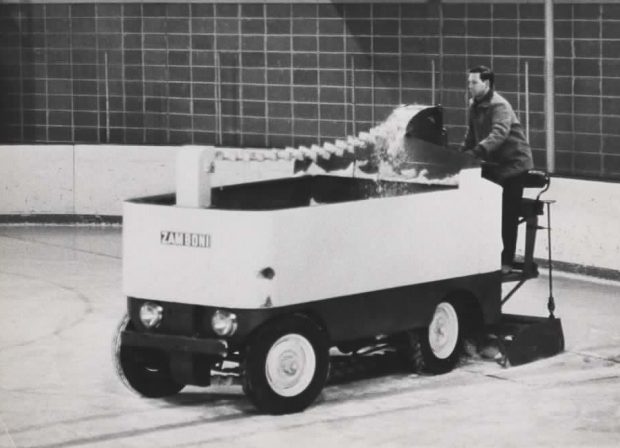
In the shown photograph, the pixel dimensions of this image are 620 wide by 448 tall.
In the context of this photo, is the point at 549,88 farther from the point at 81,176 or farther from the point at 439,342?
the point at 81,176

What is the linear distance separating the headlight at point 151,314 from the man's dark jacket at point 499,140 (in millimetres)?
2767

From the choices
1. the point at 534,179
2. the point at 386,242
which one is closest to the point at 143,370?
the point at 386,242

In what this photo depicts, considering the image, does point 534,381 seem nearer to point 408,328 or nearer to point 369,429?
point 408,328

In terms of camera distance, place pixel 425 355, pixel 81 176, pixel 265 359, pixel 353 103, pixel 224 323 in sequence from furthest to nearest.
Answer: pixel 81 176 < pixel 353 103 < pixel 425 355 < pixel 224 323 < pixel 265 359

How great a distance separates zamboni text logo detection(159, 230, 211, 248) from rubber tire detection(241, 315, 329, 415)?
0.58 meters

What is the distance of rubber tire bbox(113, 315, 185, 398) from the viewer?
926 cm

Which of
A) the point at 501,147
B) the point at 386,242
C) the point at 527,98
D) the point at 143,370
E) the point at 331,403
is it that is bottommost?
the point at 331,403

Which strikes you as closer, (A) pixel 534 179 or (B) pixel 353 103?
(A) pixel 534 179

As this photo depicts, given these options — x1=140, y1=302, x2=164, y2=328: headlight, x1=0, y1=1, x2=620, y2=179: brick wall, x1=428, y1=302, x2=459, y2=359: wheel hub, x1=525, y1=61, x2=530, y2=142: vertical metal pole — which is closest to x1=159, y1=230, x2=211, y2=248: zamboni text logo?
x1=140, y1=302, x2=164, y2=328: headlight

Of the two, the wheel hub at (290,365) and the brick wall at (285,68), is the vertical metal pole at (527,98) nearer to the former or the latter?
the brick wall at (285,68)

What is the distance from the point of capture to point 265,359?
8.71m

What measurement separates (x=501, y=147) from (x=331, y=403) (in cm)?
264

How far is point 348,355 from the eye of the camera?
1012 cm

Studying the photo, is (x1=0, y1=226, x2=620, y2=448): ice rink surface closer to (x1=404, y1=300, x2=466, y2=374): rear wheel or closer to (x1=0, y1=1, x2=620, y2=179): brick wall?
(x1=404, y1=300, x2=466, y2=374): rear wheel
